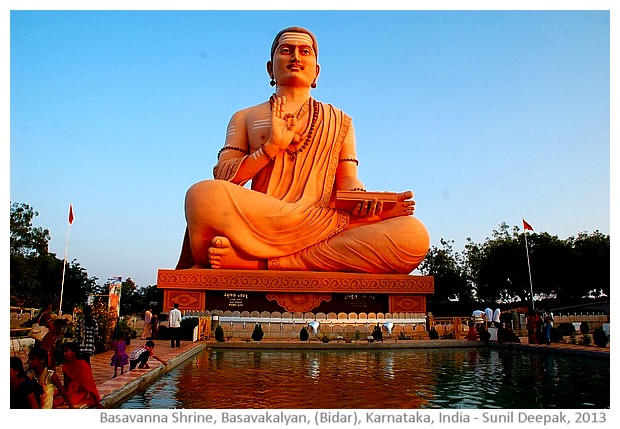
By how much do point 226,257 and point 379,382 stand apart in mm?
7258

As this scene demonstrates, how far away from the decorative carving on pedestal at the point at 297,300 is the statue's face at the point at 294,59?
16.8 feet

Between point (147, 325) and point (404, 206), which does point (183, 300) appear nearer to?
point (147, 325)

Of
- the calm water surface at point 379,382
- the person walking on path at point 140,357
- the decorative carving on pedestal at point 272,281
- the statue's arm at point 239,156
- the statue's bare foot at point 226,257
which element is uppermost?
the statue's arm at point 239,156

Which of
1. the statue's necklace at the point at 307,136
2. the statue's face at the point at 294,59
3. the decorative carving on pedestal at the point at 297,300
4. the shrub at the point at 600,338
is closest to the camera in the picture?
the shrub at the point at 600,338

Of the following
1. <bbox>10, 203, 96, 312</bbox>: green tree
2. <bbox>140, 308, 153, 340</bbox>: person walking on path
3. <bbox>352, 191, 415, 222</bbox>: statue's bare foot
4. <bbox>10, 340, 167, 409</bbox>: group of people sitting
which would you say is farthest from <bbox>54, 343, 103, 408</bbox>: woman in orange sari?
<bbox>10, 203, 96, 312</bbox>: green tree

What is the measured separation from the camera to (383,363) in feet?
23.0

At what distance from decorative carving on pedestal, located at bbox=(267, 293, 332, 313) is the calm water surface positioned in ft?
13.5

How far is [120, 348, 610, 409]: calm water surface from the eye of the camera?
4281 millimetres

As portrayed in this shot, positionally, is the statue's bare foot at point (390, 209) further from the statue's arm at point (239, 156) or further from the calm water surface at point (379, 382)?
the calm water surface at point (379, 382)

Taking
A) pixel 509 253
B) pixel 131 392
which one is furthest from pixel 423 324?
pixel 509 253

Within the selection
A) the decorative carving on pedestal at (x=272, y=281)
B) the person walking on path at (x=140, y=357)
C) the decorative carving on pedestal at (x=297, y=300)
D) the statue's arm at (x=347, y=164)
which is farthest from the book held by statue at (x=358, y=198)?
the person walking on path at (x=140, y=357)

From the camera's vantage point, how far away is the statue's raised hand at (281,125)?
39.9 ft
